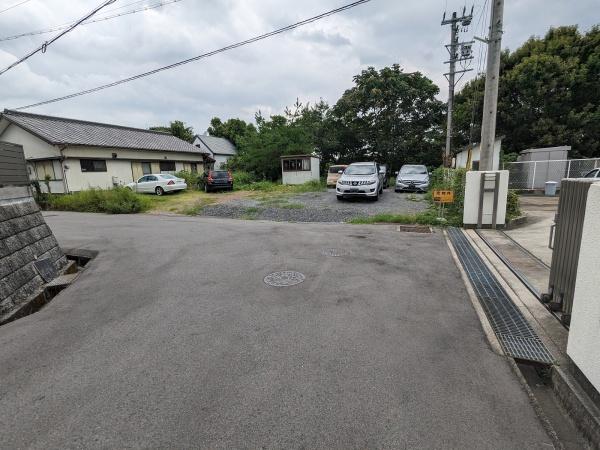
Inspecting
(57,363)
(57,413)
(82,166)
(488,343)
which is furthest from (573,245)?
(82,166)

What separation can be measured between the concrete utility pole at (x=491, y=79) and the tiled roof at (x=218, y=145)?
108 feet

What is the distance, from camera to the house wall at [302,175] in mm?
22781

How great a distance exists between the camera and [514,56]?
68.9 feet

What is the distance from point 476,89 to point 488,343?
25.4 metres

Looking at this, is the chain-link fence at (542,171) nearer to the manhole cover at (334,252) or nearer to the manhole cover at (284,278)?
the manhole cover at (334,252)

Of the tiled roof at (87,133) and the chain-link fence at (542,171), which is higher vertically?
the tiled roof at (87,133)

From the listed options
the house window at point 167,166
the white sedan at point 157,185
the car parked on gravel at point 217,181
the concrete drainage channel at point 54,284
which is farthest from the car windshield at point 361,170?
the house window at point 167,166

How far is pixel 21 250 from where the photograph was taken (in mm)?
5129

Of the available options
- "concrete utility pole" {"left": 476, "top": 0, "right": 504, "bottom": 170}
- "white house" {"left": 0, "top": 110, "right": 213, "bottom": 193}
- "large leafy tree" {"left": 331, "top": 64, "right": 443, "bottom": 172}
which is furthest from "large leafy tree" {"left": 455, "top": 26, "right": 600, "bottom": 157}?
"white house" {"left": 0, "top": 110, "right": 213, "bottom": 193}

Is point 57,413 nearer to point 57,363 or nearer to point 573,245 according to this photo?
point 57,363

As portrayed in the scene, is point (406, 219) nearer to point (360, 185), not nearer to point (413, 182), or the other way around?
point (360, 185)

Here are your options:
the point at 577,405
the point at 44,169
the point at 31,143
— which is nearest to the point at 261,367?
the point at 577,405

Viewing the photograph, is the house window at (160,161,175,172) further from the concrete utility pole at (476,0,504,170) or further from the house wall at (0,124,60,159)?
the concrete utility pole at (476,0,504,170)

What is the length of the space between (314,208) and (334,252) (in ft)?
21.2
